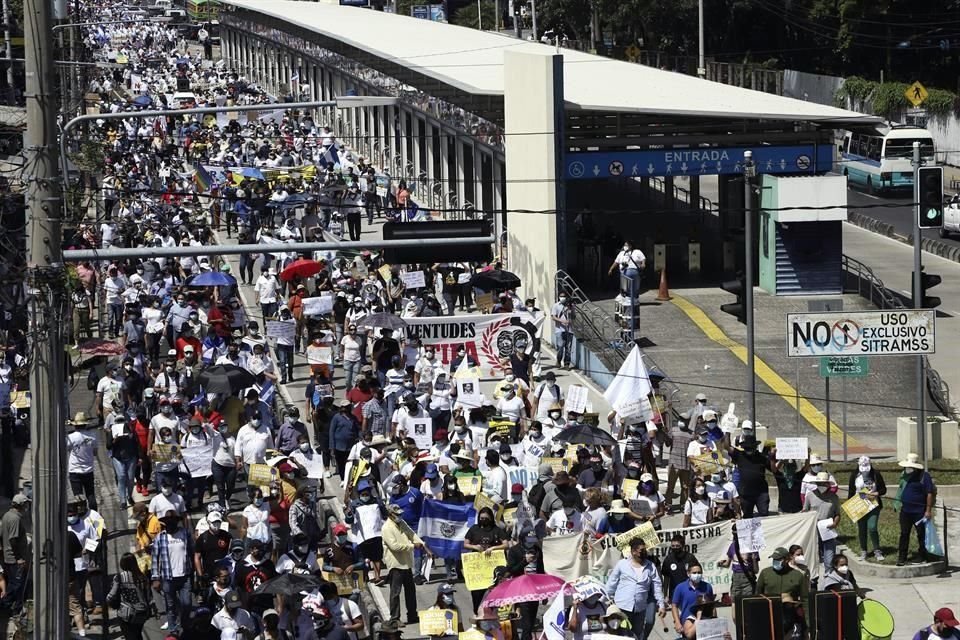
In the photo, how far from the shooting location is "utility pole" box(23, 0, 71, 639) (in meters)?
12.8

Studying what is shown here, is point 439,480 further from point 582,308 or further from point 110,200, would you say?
point 110,200

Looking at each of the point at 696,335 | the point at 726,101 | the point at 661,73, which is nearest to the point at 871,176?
the point at 661,73

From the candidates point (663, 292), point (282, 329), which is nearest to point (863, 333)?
point (282, 329)

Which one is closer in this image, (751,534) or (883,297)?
(751,534)

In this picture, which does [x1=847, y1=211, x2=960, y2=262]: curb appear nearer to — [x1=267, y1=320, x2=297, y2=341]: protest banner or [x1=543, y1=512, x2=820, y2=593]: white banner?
[x1=267, y1=320, x2=297, y2=341]: protest banner

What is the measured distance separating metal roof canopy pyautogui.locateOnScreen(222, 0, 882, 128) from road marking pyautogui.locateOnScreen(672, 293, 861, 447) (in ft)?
13.7

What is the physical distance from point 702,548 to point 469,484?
278 cm

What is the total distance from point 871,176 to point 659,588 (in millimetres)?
40561

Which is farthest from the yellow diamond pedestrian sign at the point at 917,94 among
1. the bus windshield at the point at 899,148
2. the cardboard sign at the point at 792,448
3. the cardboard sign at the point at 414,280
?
the cardboard sign at the point at 792,448

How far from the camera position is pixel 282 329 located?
28438 mm

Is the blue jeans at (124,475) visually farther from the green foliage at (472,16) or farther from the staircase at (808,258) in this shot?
the green foliage at (472,16)

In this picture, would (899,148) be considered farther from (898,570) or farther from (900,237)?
(898,570)

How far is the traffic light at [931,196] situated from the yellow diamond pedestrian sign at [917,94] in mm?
43489

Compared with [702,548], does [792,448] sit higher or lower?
higher
